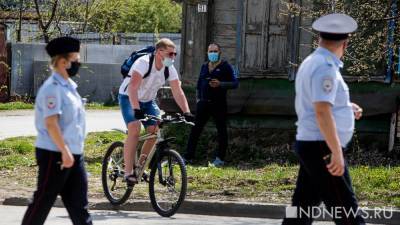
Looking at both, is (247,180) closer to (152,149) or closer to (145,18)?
(152,149)

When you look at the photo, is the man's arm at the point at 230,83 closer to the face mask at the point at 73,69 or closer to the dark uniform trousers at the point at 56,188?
the face mask at the point at 73,69

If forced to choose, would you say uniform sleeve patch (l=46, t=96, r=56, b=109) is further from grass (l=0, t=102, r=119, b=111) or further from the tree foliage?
the tree foliage

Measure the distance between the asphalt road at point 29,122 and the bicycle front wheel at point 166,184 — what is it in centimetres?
807

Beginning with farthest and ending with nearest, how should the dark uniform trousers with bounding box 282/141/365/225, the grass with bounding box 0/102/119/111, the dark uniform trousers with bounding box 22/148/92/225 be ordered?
the grass with bounding box 0/102/119/111 → the dark uniform trousers with bounding box 22/148/92/225 → the dark uniform trousers with bounding box 282/141/365/225

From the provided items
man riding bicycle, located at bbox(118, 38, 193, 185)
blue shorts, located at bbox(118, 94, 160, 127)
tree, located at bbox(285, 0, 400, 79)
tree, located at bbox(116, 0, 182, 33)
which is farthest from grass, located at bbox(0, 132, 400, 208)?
tree, located at bbox(116, 0, 182, 33)

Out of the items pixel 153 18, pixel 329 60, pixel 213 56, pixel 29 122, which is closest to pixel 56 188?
pixel 329 60

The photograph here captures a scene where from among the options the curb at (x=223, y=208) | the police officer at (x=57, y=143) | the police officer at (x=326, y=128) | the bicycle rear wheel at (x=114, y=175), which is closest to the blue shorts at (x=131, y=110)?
the bicycle rear wheel at (x=114, y=175)

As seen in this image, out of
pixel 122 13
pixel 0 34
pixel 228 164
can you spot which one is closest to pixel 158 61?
pixel 228 164

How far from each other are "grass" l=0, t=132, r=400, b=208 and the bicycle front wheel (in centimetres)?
78

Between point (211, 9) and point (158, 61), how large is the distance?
20.1 ft

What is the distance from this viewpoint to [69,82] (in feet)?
21.8

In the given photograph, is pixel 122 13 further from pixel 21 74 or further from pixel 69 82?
pixel 69 82

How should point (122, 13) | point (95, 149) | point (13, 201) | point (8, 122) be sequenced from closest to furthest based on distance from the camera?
point (13, 201) → point (95, 149) → point (8, 122) → point (122, 13)

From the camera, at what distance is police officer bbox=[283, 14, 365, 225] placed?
235 inches
